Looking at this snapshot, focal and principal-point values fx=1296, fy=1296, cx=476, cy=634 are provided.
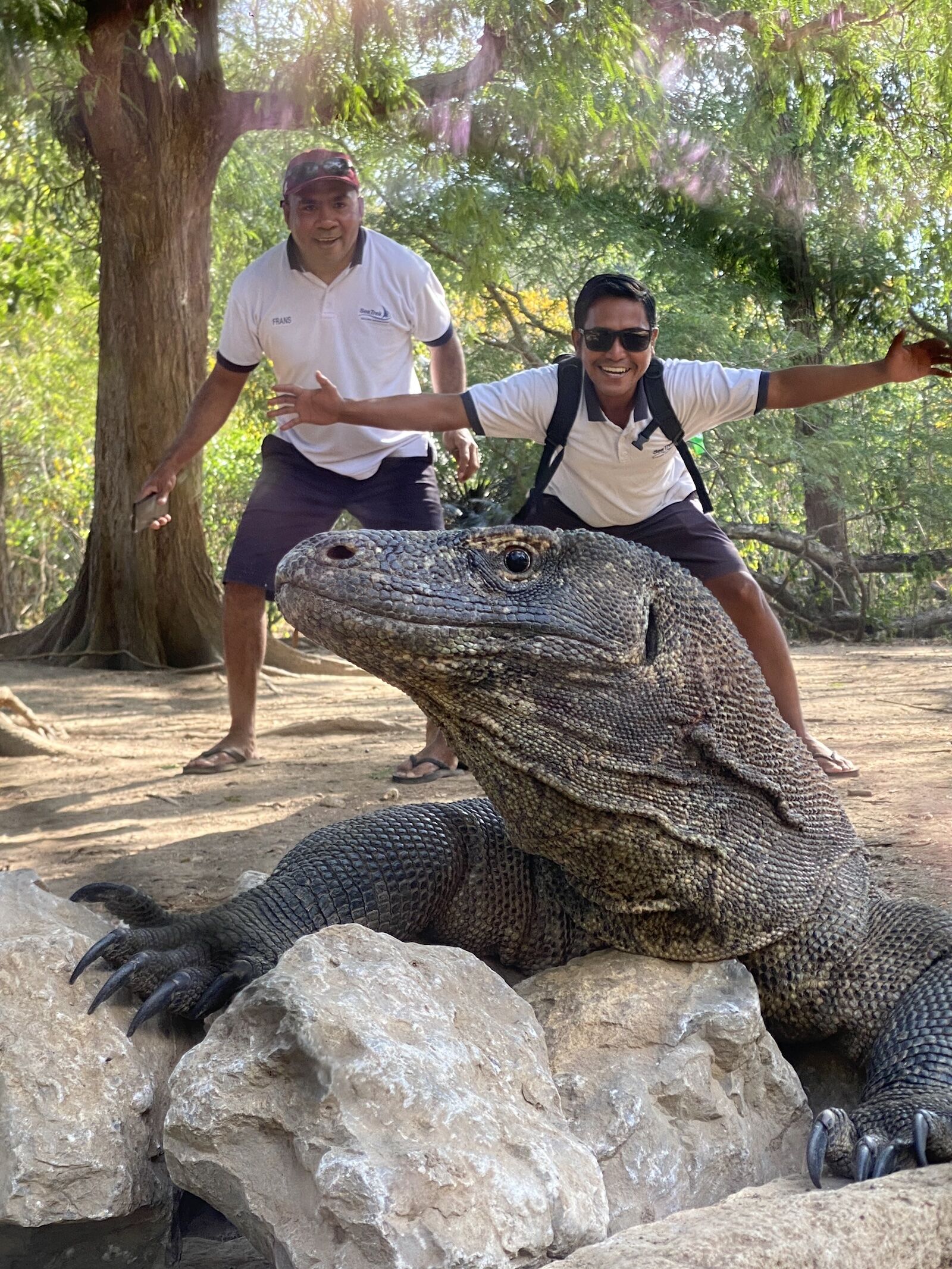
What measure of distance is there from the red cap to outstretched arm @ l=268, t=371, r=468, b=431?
1.42 meters

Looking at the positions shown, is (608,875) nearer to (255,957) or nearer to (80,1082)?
(255,957)

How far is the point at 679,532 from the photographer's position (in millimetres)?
4172

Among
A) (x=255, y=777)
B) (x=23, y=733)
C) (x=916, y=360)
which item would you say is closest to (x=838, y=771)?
(x=916, y=360)

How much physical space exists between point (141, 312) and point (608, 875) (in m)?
7.67

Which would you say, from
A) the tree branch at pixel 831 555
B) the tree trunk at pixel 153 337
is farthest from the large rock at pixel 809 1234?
the tree branch at pixel 831 555

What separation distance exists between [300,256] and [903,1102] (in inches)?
153

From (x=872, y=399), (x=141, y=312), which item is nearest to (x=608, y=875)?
(x=141, y=312)

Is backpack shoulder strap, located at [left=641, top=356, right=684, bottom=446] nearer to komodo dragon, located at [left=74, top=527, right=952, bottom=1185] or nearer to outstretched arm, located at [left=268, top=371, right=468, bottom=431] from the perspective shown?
outstretched arm, located at [left=268, top=371, right=468, bottom=431]

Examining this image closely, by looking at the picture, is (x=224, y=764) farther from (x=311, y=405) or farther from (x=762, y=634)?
(x=762, y=634)

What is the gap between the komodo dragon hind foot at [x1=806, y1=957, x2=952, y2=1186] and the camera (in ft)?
7.20

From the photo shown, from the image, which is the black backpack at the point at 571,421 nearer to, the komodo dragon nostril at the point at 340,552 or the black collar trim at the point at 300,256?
the black collar trim at the point at 300,256

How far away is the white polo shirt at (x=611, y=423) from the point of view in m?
3.85

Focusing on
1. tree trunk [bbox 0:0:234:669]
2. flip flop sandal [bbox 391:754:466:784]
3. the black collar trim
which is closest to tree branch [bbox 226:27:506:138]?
tree trunk [bbox 0:0:234:669]

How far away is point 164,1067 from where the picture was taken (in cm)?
233
